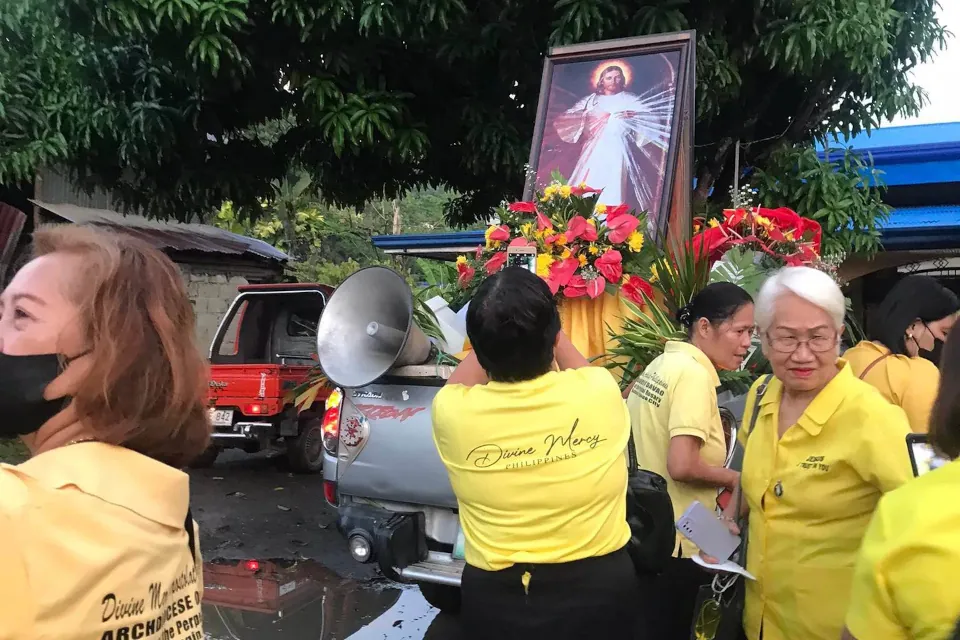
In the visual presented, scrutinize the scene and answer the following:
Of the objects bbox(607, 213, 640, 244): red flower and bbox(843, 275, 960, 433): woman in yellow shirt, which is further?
bbox(607, 213, 640, 244): red flower

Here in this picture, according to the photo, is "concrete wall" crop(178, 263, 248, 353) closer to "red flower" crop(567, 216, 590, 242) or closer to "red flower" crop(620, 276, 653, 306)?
"red flower" crop(567, 216, 590, 242)

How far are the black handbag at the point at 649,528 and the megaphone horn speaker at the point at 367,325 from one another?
1643mm

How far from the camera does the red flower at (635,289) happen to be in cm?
376

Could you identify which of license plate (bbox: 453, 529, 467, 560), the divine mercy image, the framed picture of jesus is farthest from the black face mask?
the divine mercy image

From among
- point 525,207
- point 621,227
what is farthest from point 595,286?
point 525,207

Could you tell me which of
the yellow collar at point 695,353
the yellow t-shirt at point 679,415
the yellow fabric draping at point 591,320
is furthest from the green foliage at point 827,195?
the yellow t-shirt at point 679,415

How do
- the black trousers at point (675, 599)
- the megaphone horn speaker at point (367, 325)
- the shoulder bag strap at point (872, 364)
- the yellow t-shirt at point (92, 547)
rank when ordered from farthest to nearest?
the megaphone horn speaker at point (367, 325) < the shoulder bag strap at point (872, 364) < the black trousers at point (675, 599) < the yellow t-shirt at point (92, 547)

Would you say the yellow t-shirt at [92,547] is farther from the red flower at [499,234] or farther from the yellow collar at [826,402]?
the red flower at [499,234]

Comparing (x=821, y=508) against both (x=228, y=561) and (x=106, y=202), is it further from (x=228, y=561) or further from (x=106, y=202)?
(x=106, y=202)

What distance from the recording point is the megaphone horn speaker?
354cm

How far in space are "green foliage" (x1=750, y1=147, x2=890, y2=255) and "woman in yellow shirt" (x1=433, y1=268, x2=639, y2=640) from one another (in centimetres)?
583

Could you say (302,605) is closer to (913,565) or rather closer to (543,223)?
(543,223)

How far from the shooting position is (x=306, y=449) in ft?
25.7

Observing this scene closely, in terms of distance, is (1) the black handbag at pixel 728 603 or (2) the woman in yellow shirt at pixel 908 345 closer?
(1) the black handbag at pixel 728 603
